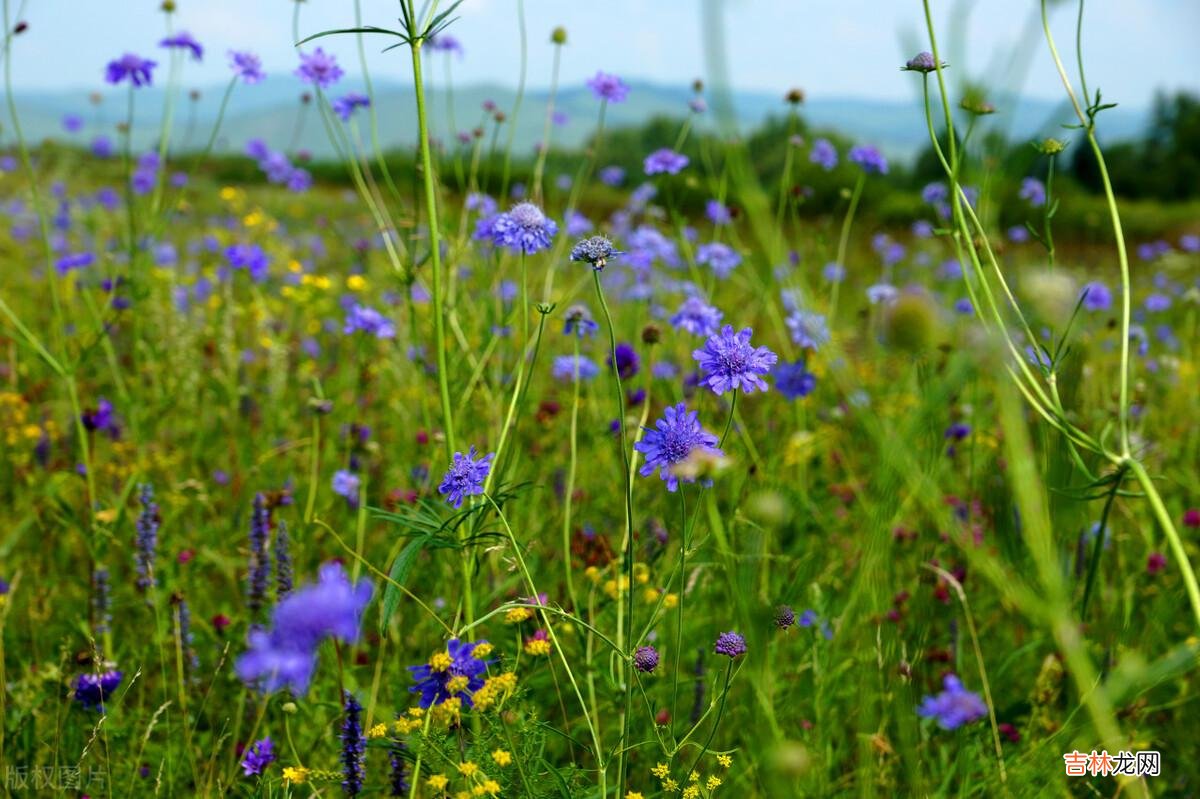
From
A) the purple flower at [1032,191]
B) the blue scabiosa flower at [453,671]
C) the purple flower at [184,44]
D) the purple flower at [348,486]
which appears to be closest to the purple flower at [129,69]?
the purple flower at [184,44]

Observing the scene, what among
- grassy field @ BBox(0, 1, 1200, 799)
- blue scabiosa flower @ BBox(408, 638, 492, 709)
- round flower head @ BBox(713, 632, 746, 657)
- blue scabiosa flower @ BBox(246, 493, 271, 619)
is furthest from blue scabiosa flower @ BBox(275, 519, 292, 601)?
round flower head @ BBox(713, 632, 746, 657)

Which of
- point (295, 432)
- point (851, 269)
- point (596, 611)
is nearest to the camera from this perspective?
point (596, 611)

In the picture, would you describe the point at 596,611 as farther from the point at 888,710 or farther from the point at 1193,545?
the point at 1193,545

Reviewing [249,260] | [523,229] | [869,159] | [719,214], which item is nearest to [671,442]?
[523,229]

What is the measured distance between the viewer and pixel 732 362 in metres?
1.16

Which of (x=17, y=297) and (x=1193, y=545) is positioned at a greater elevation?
(x=17, y=297)

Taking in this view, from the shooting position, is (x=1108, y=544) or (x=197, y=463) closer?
(x=1108, y=544)

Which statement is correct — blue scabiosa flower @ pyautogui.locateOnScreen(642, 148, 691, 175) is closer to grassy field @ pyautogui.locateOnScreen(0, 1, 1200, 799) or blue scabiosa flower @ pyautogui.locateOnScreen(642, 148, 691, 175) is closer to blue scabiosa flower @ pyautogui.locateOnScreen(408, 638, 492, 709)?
grassy field @ pyautogui.locateOnScreen(0, 1, 1200, 799)

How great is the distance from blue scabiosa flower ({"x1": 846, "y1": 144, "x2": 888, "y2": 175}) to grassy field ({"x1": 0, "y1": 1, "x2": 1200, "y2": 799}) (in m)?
0.01

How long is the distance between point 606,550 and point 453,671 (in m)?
0.57

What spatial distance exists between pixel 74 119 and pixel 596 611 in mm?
5311

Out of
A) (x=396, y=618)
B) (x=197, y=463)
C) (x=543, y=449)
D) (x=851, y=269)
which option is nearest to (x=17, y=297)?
(x=197, y=463)

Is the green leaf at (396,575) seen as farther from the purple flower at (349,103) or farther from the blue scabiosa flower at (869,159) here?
the blue scabiosa flower at (869,159)

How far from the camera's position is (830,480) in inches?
108
